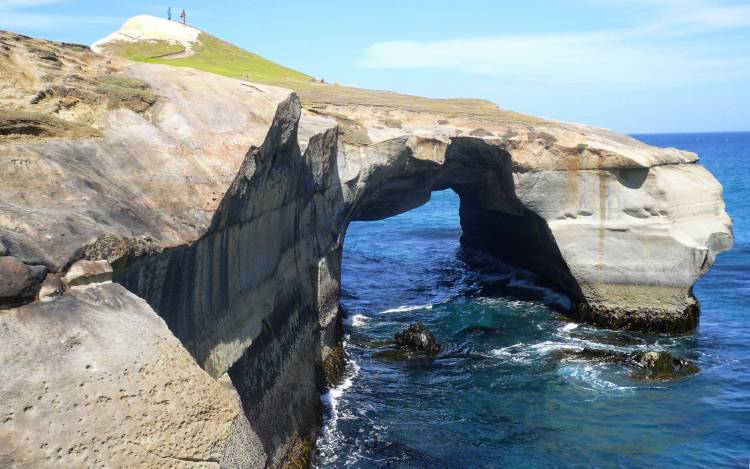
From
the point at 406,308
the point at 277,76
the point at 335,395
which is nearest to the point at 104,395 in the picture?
the point at 335,395

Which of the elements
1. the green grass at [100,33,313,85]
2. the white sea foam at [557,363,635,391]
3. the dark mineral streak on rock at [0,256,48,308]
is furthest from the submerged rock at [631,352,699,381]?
the green grass at [100,33,313,85]

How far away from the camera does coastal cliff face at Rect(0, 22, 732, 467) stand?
4.89m

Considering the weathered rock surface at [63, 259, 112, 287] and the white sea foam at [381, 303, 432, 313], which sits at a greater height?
the weathered rock surface at [63, 259, 112, 287]

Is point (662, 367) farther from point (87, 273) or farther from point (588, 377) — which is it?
point (87, 273)

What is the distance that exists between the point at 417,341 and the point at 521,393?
3.38m

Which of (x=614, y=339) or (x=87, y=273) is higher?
(x=87, y=273)

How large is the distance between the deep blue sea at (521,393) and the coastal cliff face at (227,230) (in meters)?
1.00

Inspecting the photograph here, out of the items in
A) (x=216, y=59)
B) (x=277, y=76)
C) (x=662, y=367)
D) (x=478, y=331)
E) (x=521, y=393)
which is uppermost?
(x=216, y=59)

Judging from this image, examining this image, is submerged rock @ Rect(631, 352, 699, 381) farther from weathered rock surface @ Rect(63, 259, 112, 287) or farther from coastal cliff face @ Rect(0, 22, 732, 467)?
weathered rock surface @ Rect(63, 259, 112, 287)

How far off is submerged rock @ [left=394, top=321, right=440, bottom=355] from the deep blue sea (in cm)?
37

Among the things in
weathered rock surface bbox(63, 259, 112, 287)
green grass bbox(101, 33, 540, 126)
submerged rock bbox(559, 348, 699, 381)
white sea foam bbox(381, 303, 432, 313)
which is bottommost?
white sea foam bbox(381, 303, 432, 313)

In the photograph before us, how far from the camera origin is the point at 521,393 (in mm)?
14906

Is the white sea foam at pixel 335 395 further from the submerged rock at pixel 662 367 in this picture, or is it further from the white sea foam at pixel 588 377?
the submerged rock at pixel 662 367

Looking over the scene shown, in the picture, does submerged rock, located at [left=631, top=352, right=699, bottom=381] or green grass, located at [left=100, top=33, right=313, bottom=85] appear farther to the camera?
green grass, located at [left=100, top=33, right=313, bottom=85]
